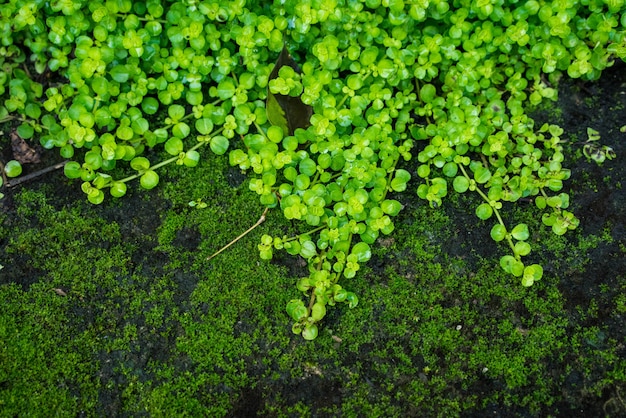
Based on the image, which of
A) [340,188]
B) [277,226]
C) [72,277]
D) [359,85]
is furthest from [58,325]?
[359,85]

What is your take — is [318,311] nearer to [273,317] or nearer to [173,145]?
[273,317]

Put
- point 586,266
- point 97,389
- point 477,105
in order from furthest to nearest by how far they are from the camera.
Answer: point 477,105, point 586,266, point 97,389

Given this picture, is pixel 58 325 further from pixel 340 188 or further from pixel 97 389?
pixel 340 188

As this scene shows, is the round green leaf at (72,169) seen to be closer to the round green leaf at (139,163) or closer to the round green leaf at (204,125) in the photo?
the round green leaf at (139,163)

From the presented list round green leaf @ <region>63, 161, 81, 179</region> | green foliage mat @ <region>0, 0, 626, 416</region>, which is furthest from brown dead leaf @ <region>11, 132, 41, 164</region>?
round green leaf @ <region>63, 161, 81, 179</region>

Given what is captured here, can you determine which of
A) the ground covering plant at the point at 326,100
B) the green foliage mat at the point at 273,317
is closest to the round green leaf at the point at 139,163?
the ground covering plant at the point at 326,100

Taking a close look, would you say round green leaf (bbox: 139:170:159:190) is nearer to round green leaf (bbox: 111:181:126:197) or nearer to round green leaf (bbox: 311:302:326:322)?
round green leaf (bbox: 111:181:126:197)
